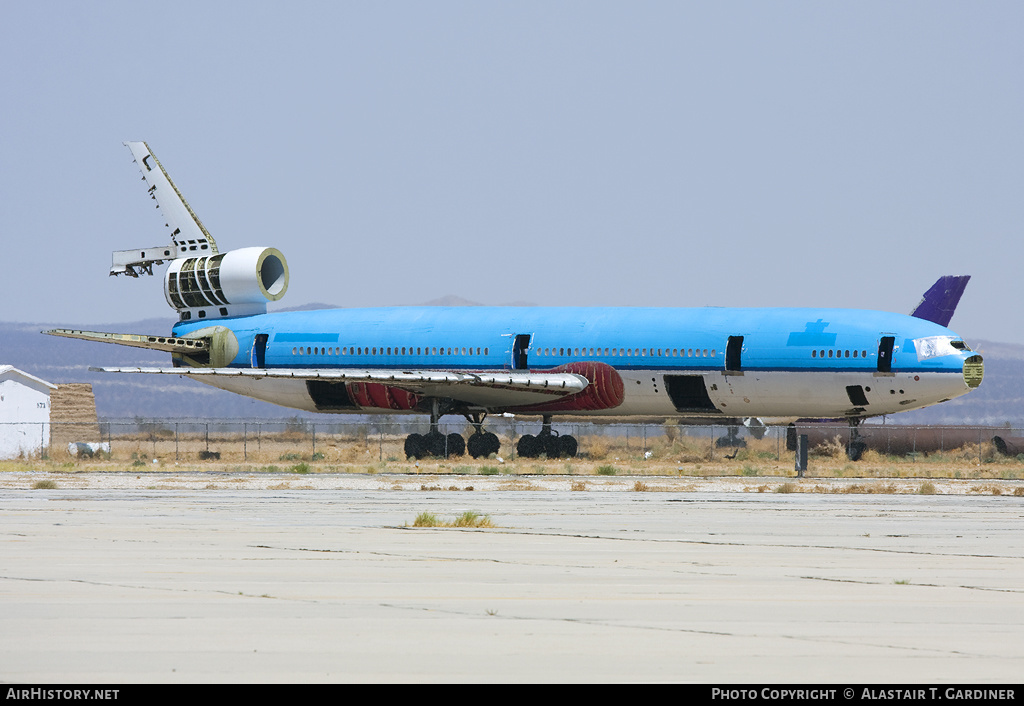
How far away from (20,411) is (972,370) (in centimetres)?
4799

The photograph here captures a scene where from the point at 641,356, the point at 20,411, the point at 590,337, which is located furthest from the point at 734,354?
the point at 20,411

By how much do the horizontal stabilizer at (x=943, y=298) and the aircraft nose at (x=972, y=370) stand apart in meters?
20.6

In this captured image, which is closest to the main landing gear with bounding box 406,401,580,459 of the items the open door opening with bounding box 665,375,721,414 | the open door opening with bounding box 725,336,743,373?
the open door opening with bounding box 665,375,721,414

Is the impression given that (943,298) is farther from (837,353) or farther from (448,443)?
(448,443)

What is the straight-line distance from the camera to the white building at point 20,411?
71000 millimetres

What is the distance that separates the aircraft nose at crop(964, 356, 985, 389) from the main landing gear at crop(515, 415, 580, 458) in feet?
45.9

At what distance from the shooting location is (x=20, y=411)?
72.5m

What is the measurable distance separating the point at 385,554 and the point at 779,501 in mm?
13619

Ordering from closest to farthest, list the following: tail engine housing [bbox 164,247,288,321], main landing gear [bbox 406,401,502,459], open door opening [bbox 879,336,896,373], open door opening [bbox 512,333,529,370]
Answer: open door opening [bbox 879,336,896,373] → open door opening [bbox 512,333,529,370] → main landing gear [bbox 406,401,502,459] → tail engine housing [bbox 164,247,288,321]

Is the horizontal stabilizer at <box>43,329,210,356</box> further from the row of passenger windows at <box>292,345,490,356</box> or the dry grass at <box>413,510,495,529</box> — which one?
the dry grass at <box>413,510,495,529</box>

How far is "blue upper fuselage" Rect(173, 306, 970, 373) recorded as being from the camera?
43469mm

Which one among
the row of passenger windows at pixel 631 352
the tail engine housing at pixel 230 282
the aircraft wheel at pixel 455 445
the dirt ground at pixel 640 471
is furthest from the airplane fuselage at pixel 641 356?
the dirt ground at pixel 640 471

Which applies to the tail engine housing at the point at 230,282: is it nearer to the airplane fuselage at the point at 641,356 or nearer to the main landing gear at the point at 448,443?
the airplane fuselage at the point at 641,356
